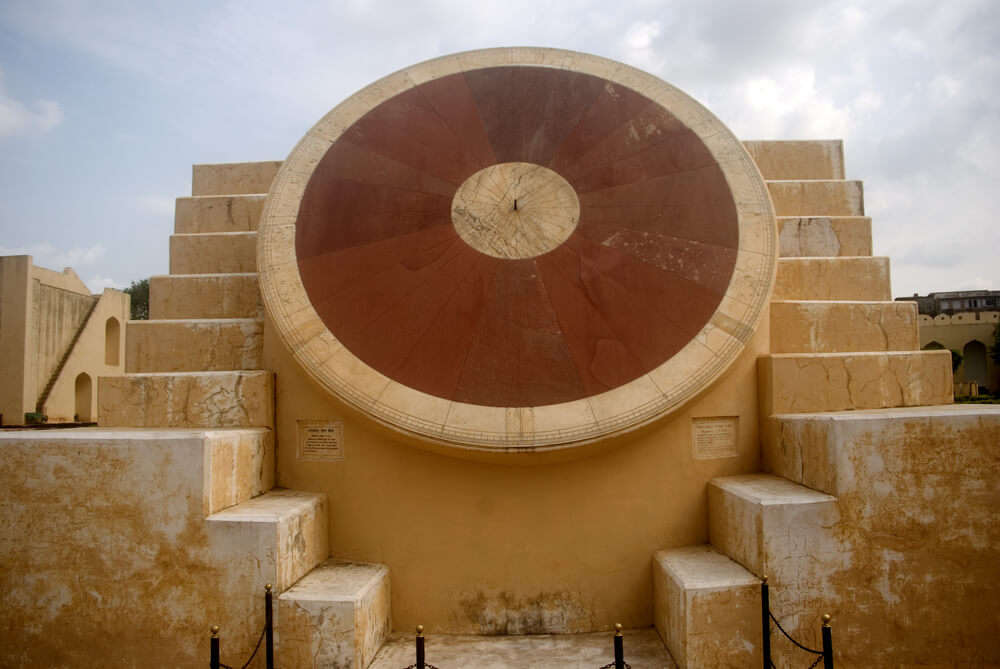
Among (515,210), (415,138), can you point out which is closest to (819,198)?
(515,210)

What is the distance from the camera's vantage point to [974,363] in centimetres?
2875

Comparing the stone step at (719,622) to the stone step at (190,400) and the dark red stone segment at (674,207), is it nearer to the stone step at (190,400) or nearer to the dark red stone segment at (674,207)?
the dark red stone segment at (674,207)

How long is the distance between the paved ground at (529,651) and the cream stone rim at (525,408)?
1510 mm

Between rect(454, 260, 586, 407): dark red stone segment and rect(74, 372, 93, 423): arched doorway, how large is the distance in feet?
56.8

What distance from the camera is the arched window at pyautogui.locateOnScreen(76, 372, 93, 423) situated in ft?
61.4

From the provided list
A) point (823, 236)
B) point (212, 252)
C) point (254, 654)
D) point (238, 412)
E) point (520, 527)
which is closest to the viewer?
point (254, 654)

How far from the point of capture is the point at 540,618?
17.8 ft

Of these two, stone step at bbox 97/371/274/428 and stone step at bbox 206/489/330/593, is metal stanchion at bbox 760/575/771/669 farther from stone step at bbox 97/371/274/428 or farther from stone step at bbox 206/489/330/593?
stone step at bbox 97/371/274/428

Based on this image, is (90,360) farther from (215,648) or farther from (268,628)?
(215,648)

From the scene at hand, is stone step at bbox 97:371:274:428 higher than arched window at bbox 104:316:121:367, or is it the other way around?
arched window at bbox 104:316:121:367

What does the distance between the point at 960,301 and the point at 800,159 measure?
36.4 meters

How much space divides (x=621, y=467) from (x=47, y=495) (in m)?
4.28

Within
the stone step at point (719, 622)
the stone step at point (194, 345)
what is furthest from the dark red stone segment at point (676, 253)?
the stone step at point (194, 345)

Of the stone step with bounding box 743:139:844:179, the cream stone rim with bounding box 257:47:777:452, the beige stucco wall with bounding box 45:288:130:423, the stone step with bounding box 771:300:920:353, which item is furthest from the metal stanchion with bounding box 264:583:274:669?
the beige stucco wall with bounding box 45:288:130:423
